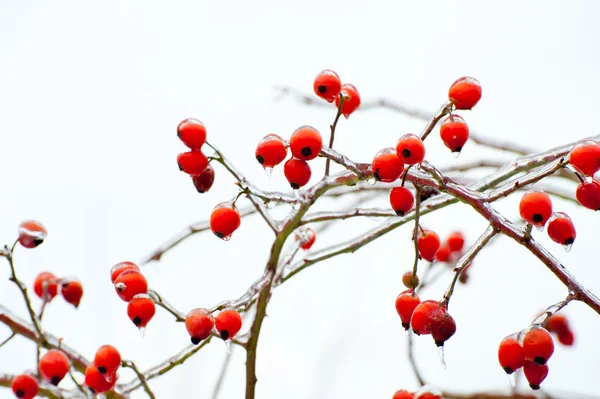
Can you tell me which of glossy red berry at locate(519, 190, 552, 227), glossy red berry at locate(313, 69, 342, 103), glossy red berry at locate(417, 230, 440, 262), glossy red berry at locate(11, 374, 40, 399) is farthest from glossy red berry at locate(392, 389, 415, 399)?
glossy red berry at locate(11, 374, 40, 399)

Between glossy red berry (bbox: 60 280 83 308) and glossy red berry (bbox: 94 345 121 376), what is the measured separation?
359 mm

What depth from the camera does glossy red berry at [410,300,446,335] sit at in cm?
85

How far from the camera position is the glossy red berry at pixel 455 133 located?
0.92 m

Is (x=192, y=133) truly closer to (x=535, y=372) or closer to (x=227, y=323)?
(x=227, y=323)

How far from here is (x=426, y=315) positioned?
2.81 feet

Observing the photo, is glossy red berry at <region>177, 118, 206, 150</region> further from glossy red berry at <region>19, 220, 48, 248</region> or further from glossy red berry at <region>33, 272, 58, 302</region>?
glossy red berry at <region>33, 272, 58, 302</region>

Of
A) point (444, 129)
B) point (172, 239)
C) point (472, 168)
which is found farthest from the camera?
point (472, 168)

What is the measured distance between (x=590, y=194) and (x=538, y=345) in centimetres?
25

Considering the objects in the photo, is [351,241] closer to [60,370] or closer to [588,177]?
[588,177]

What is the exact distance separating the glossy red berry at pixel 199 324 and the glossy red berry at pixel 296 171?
0.26 meters

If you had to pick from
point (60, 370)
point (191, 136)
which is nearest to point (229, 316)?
point (191, 136)

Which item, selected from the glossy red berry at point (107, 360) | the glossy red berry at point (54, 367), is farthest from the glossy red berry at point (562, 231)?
the glossy red berry at point (54, 367)

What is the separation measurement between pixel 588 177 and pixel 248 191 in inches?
21.2

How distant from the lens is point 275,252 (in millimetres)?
1110
